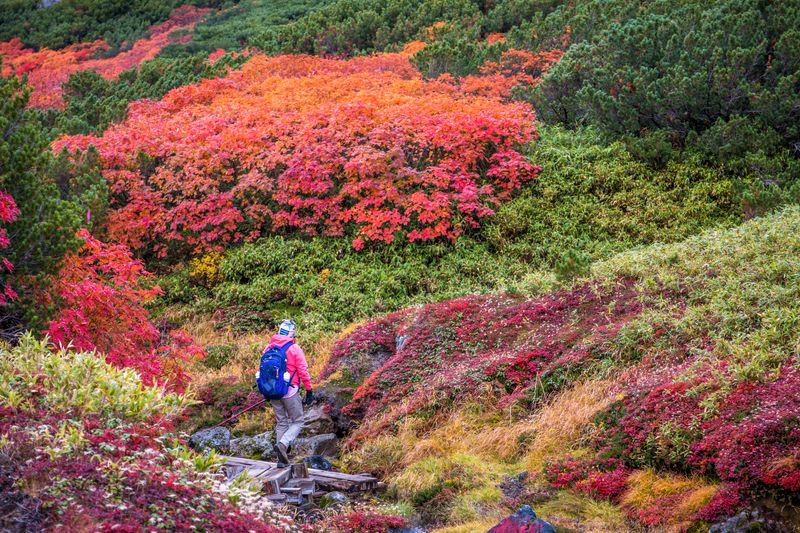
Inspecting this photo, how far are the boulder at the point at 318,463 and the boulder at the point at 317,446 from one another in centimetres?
Result: 47

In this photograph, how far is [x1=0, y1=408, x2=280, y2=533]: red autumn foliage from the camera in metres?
5.40

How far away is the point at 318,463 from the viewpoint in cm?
1045

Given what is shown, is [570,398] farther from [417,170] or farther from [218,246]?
[218,246]

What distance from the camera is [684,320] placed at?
9758mm

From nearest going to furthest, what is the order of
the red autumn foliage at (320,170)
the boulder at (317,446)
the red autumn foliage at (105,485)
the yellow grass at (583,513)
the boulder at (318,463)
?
the red autumn foliage at (105,485)
the yellow grass at (583,513)
the boulder at (318,463)
the boulder at (317,446)
the red autumn foliage at (320,170)

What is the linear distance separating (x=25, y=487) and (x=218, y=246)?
1435 centimetres

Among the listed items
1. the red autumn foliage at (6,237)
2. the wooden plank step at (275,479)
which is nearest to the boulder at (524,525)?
the wooden plank step at (275,479)

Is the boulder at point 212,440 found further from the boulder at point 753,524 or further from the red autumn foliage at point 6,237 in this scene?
the boulder at point 753,524

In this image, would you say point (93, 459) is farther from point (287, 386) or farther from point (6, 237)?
point (6, 237)

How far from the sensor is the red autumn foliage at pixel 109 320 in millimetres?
10656

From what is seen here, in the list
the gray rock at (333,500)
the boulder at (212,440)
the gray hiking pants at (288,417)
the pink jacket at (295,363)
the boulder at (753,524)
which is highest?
the pink jacket at (295,363)

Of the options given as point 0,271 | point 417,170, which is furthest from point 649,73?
point 0,271

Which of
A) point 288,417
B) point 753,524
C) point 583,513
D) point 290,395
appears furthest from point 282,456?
point 753,524

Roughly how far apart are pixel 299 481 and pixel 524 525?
3273 millimetres
